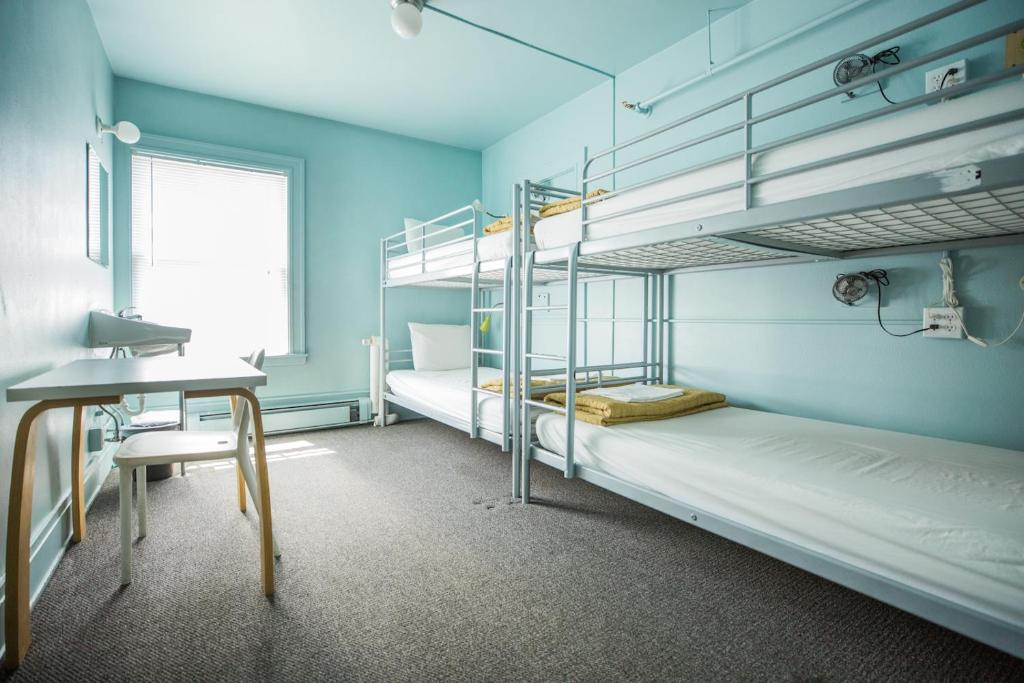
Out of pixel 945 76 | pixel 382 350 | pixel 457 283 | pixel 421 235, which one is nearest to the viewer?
pixel 945 76

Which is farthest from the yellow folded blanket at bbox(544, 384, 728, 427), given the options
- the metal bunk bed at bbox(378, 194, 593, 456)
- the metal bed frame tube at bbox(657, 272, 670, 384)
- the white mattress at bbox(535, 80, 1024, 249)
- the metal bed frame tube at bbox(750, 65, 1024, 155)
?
the metal bed frame tube at bbox(750, 65, 1024, 155)

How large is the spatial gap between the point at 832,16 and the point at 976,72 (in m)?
0.69

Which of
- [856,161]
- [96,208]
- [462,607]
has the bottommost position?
[462,607]

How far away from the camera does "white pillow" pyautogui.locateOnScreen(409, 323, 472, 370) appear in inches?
178

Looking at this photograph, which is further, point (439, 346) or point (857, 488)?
point (439, 346)

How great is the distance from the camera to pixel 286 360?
4.29m

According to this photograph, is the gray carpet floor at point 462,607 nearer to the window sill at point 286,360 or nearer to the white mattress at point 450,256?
the white mattress at point 450,256

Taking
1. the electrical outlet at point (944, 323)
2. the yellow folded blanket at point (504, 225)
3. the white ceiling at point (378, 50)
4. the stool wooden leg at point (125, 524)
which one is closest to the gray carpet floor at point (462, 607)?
the stool wooden leg at point (125, 524)

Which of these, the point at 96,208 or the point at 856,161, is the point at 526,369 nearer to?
the point at 856,161

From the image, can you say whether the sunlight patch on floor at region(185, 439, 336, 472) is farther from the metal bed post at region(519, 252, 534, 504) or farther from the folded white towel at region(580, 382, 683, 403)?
the folded white towel at region(580, 382, 683, 403)

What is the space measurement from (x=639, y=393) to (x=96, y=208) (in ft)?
10.5

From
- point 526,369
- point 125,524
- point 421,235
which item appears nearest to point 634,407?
point 526,369

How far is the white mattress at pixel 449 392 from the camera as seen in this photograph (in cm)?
296

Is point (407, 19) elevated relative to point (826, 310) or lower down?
elevated
